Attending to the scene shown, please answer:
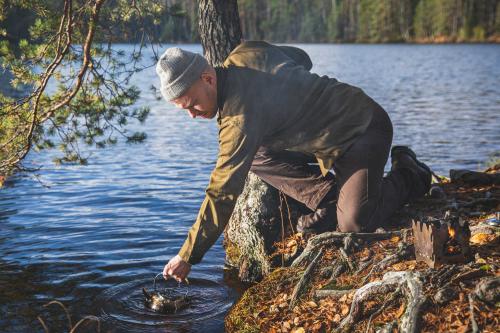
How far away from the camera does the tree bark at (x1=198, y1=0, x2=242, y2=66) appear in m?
6.73

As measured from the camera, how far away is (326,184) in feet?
18.7

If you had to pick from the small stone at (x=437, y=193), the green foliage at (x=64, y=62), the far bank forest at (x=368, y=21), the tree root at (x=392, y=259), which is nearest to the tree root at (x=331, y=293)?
the tree root at (x=392, y=259)

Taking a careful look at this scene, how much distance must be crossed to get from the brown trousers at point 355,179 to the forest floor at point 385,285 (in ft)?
0.70

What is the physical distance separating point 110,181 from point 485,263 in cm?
931

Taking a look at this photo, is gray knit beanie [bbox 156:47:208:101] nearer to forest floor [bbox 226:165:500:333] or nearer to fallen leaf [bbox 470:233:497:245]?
forest floor [bbox 226:165:500:333]

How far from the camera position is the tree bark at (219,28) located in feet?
22.1

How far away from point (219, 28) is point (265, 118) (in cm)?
265

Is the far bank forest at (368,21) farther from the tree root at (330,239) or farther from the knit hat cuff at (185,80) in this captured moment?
the knit hat cuff at (185,80)

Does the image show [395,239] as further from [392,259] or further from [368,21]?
[368,21]

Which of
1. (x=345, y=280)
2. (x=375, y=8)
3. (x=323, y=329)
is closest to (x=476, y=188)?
(x=345, y=280)

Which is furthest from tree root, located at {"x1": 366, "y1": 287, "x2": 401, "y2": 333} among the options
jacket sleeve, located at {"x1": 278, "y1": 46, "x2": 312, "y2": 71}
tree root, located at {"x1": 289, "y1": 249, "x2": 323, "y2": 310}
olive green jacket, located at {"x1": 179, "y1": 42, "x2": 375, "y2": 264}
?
jacket sleeve, located at {"x1": 278, "y1": 46, "x2": 312, "y2": 71}

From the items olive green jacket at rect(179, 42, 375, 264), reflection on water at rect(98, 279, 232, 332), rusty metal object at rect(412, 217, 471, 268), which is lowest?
reflection on water at rect(98, 279, 232, 332)

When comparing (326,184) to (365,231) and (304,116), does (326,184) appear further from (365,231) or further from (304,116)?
(304,116)

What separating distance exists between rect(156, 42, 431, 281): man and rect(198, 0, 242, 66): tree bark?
5.04 feet
